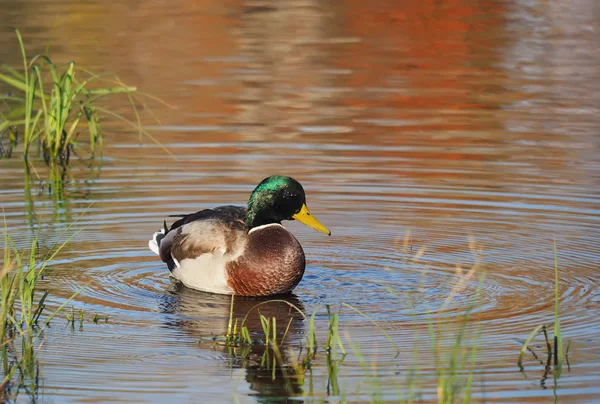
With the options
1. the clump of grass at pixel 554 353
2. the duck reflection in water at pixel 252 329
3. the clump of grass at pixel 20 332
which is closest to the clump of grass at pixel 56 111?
the duck reflection in water at pixel 252 329

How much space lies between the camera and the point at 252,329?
763 cm

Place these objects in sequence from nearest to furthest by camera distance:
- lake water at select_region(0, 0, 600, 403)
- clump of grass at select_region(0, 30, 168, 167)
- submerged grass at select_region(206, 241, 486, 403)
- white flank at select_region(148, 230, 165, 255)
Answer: submerged grass at select_region(206, 241, 486, 403), lake water at select_region(0, 0, 600, 403), white flank at select_region(148, 230, 165, 255), clump of grass at select_region(0, 30, 168, 167)

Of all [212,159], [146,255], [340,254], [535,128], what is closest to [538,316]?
[340,254]

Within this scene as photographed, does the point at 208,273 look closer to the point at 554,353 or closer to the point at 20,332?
the point at 20,332

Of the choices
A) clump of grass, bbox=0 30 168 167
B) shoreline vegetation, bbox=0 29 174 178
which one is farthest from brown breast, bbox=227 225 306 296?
clump of grass, bbox=0 30 168 167

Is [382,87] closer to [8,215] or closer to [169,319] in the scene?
[8,215]

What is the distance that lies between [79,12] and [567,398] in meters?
19.7

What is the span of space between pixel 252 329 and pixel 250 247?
1.02 m

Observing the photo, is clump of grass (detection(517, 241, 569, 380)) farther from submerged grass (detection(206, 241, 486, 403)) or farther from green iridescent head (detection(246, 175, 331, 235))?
green iridescent head (detection(246, 175, 331, 235))

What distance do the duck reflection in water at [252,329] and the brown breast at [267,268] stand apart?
9cm

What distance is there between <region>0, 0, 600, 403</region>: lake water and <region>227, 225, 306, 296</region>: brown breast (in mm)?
118

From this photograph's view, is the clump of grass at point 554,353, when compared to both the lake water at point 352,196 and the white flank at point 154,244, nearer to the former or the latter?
the lake water at point 352,196

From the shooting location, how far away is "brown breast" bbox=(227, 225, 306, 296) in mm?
8438

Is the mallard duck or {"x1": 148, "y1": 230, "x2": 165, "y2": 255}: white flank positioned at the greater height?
the mallard duck
